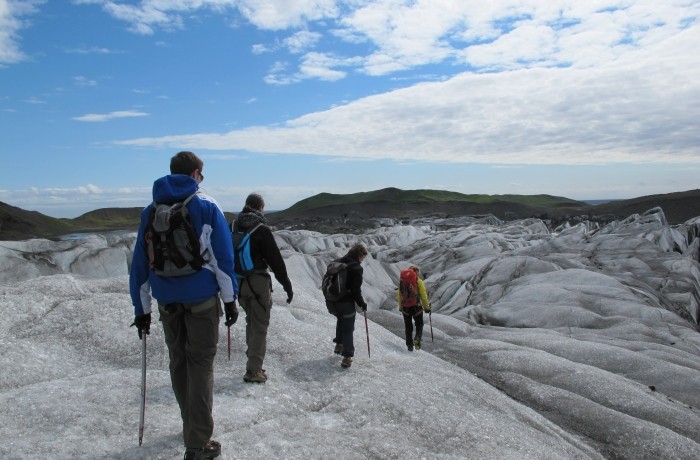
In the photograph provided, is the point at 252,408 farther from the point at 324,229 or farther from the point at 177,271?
the point at 324,229

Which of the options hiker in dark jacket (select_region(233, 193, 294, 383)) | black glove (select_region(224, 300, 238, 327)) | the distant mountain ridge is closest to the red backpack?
hiker in dark jacket (select_region(233, 193, 294, 383))

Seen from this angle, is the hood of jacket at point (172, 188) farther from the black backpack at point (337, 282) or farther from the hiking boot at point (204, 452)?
the black backpack at point (337, 282)

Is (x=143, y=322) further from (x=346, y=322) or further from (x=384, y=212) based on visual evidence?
(x=384, y=212)

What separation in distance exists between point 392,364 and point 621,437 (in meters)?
4.89

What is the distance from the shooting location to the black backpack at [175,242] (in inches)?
233

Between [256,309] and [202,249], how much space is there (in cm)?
328

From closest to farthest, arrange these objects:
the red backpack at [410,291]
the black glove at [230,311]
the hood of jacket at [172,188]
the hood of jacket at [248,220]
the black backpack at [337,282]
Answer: the hood of jacket at [172,188]
the black glove at [230,311]
the hood of jacket at [248,220]
the black backpack at [337,282]
the red backpack at [410,291]

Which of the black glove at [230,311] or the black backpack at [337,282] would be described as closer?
the black glove at [230,311]

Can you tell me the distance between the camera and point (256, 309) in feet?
29.9

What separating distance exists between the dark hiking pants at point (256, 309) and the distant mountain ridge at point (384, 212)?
63791 mm

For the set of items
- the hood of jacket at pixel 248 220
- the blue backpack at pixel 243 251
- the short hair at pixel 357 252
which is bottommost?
the short hair at pixel 357 252

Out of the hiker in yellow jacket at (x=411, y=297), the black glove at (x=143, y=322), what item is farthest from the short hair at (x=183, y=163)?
the hiker in yellow jacket at (x=411, y=297)

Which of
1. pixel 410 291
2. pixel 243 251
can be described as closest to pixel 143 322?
pixel 243 251

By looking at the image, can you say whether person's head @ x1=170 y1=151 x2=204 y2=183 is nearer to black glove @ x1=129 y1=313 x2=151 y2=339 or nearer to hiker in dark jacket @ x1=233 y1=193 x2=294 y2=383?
black glove @ x1=129 y1=313 x2=151 y2=339
